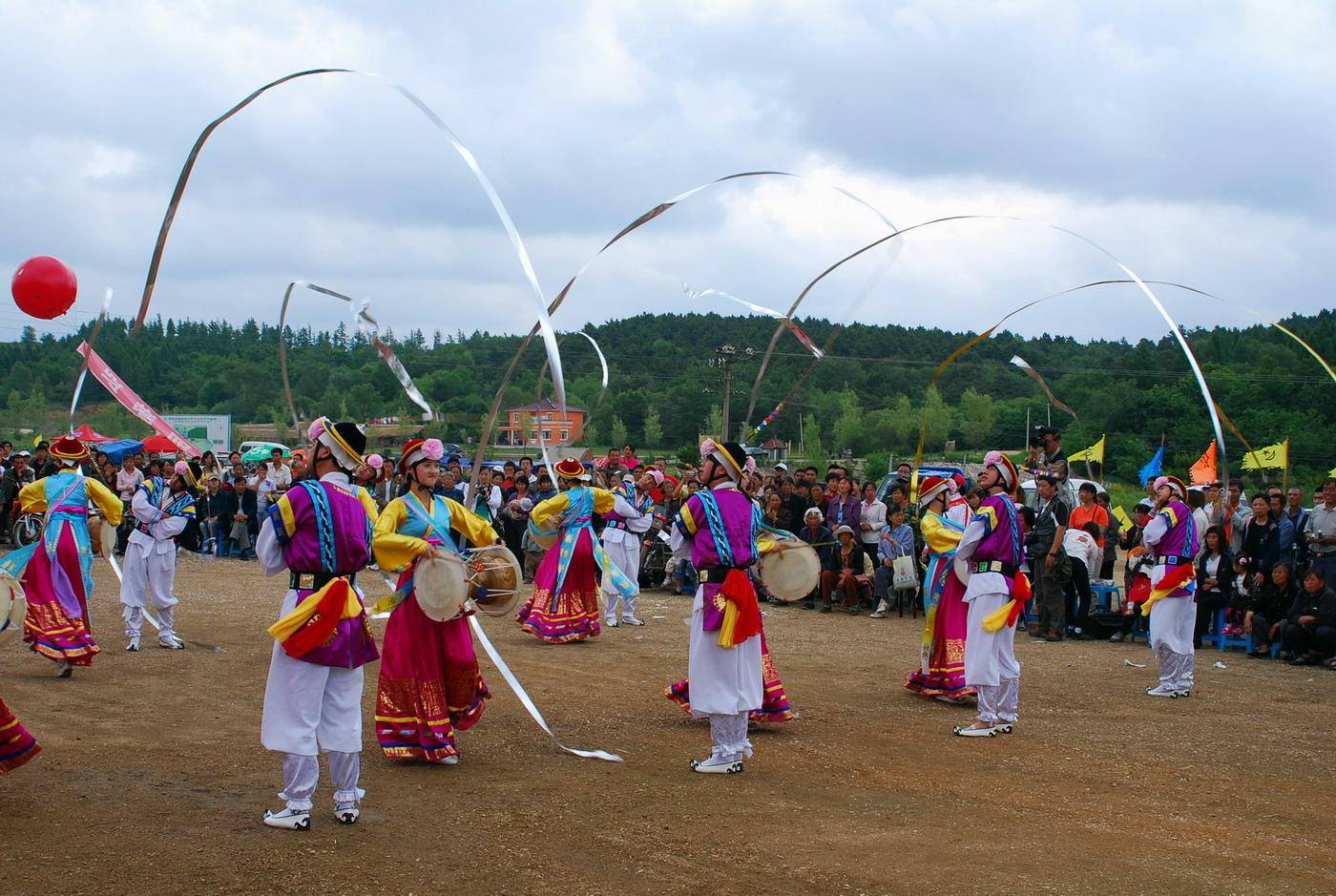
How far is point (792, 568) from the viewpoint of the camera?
8492mm

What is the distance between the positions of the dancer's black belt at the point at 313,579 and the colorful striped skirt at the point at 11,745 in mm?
1518

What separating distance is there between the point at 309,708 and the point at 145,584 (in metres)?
6.39

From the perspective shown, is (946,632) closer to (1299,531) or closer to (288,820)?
(1299,531)

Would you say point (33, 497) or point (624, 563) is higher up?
point (33, 497)

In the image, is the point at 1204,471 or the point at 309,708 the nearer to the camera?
Answer: the point at 309,708

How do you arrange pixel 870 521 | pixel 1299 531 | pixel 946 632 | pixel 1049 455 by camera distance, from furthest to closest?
pixel 870 521 → pixel 1299 531 → pixel 1049 455 → pixel 946 632

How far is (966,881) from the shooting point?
5305mm

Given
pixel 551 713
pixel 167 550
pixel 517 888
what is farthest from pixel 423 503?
pixel 167 550

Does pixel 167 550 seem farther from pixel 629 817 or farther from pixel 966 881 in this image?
pixel 966 881

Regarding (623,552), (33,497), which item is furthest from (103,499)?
(623,552)

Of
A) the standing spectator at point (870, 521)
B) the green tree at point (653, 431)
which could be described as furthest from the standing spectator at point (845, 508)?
the green tree at point (653, 431)

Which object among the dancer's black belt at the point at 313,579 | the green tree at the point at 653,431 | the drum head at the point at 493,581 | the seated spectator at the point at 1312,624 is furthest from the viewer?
the green tree at the point at 653,431

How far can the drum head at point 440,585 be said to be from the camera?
22.3 ft

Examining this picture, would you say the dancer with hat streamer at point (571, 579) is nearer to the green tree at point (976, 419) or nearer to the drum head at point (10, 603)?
the drum head at point (10, 603)
